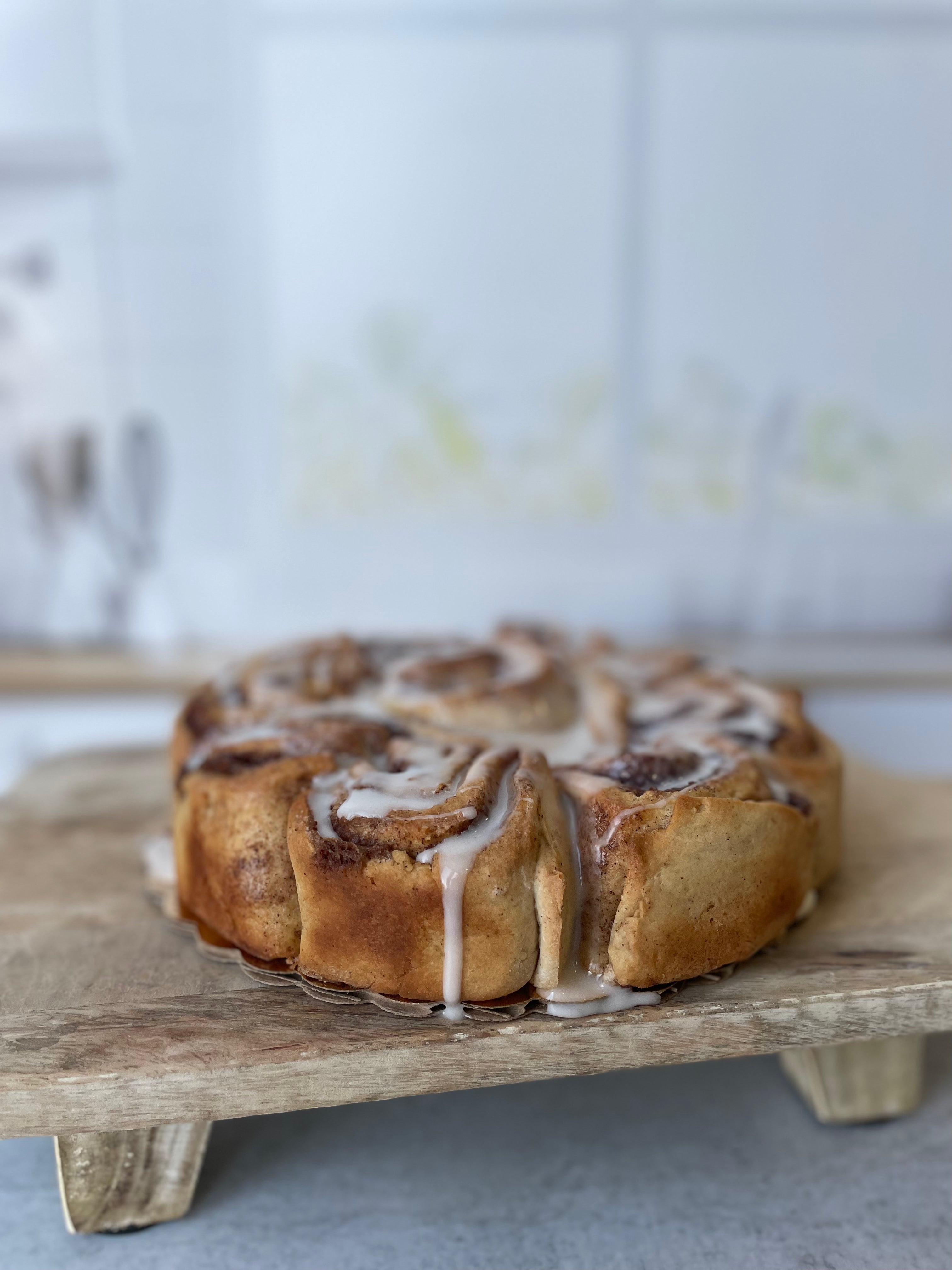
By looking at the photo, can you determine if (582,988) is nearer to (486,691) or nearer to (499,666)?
(486,691)

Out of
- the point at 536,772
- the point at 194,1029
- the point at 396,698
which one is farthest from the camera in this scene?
the point at 396,698

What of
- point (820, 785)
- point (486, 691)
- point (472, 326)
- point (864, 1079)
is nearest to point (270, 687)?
point (486, 691)

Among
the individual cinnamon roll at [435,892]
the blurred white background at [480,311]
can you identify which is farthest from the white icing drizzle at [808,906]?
the blurred white background at [480,311]

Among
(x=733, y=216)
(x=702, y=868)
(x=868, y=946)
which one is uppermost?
(x=733, y=216)

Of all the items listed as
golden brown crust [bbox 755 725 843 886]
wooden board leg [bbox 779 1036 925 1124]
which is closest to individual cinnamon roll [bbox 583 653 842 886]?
golden brown crust [bbox 755 725 843 886]

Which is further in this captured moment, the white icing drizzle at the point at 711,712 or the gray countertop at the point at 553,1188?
the white icing drizzle at the point at 711,712

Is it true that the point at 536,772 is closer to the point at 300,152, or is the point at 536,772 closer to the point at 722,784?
the point at 722,784

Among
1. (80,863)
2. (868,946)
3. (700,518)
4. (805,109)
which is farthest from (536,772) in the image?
(805,109)

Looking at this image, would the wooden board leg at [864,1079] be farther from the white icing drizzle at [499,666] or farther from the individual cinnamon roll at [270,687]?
the individual cinnamon roll at [270,687]
